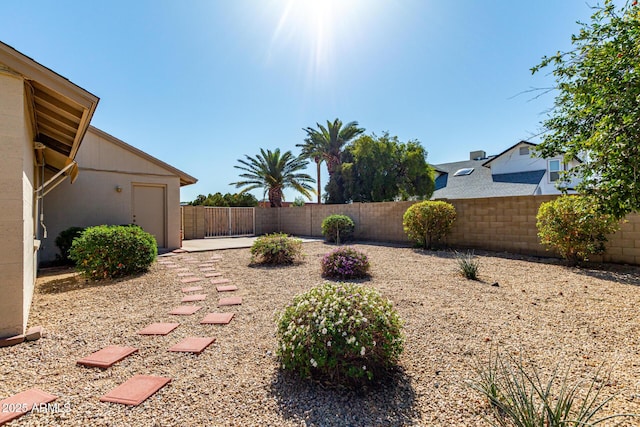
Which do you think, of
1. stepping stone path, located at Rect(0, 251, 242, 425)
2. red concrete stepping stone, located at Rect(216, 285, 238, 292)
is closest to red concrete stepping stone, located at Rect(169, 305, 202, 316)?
stepping stone path, located at Rect(0, 251, 242, 425)

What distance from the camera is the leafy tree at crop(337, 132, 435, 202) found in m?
18.6

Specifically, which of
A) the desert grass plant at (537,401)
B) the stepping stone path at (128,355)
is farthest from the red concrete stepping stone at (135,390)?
the desert grass plant at (537,401)

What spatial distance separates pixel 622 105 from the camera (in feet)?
6.98

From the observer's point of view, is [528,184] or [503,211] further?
[528,184]

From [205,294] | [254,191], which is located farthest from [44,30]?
[254,191]

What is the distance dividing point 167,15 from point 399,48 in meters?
5.62

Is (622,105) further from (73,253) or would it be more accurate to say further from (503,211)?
(73,253)

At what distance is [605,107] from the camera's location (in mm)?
2254

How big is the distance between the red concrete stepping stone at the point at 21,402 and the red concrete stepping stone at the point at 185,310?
5.58ft

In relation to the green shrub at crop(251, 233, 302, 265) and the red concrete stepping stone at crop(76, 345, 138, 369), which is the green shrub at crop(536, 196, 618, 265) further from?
Answer: the red concrete stepping stone at crop(76, 345, 138, 369)

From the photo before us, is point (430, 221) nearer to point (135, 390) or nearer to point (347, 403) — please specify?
point (347, 403)

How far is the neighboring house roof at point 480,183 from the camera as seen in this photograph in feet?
55.1

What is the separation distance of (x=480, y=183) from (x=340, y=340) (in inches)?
789

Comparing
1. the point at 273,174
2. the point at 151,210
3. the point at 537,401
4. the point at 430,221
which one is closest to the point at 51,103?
the point at 537,401
